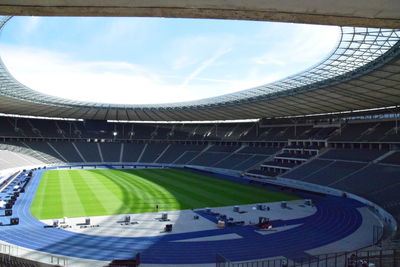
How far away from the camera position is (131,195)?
34.9 meters

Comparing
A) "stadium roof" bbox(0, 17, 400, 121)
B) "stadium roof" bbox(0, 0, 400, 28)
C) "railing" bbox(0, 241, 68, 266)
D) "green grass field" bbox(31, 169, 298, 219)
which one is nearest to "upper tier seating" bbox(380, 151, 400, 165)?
"stadium roof" bbox(0, 17, 400, 121)

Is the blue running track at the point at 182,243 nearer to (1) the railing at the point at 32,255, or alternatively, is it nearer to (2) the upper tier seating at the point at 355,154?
(1) the railing at the point at 32,255

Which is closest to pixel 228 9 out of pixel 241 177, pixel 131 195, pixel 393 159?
pixel 131 195

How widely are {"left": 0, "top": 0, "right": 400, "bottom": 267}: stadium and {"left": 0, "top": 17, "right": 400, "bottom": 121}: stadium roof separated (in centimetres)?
19

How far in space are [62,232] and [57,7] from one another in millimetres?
19766

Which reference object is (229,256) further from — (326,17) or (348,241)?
(326,17)

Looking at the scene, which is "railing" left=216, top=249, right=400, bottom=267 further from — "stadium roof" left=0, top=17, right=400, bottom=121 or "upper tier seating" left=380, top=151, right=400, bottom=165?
"upper tier seating" left=380, top=151, right=400, bottom=165

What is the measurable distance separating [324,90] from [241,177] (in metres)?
21.9

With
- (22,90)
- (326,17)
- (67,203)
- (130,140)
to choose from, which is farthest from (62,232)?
(130,140)

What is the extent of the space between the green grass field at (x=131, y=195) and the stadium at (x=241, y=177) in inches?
8.0

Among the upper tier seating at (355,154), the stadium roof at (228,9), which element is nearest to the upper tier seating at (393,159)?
the upper tier seating at (355,154)

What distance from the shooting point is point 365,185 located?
35.0 m

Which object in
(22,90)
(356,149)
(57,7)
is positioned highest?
(22,90)

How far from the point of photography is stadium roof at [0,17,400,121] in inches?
934
